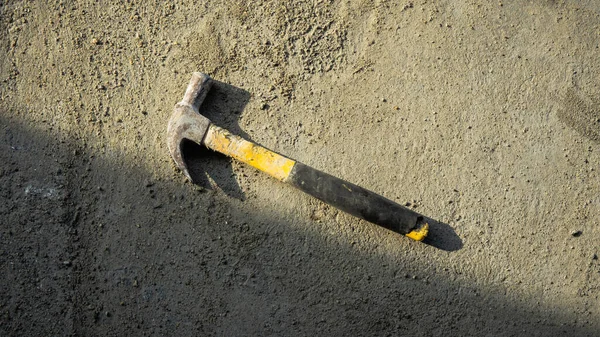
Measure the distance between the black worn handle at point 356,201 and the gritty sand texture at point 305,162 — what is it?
14 centimetres

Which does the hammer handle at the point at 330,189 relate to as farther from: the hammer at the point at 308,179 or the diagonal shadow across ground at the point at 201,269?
the diagonal shadow across ground at the point at 201,269

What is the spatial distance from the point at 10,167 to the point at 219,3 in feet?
4.18

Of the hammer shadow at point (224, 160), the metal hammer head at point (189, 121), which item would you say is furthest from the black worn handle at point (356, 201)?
the metal hammer head at point (189, 121)

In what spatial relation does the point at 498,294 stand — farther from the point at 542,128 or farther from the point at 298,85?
the point at 298,85

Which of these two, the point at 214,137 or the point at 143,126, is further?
the point at 143,126

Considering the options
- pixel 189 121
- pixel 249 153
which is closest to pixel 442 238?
pixel 249 153

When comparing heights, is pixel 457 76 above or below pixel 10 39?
above

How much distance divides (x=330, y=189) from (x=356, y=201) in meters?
0.13

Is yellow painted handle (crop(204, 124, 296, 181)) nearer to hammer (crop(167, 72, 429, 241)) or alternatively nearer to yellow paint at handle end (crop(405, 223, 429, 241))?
hammer (crop(167, 72, 429, 241))

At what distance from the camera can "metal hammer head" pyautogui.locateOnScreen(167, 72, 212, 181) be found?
2293 mm

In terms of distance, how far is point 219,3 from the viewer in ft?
8.21

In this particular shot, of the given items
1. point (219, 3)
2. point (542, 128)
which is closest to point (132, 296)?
point (219, 3)

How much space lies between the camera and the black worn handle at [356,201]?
7.37 feet

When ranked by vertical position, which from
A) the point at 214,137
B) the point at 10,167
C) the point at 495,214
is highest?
the point at 495,214
